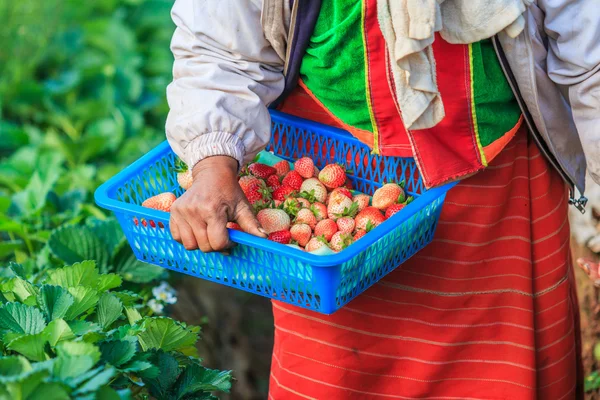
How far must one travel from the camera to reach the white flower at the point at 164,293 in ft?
9.35

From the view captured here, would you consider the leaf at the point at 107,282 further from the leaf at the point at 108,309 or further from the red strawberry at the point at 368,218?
the red strawberry at the point at 368,218

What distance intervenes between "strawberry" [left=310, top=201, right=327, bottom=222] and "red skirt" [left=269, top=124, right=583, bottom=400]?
0.78ft

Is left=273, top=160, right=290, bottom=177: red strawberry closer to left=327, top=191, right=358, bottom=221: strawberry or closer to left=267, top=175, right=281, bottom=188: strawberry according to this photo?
left=267, top=175, right=281, bottom=188: strawberry

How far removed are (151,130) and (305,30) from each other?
2.43m

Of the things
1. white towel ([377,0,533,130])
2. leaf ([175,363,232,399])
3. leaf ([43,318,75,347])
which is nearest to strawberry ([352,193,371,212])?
white towel ([377,0,533,130])

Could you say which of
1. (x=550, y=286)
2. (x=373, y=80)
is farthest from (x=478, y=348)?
(x=373, y=80)

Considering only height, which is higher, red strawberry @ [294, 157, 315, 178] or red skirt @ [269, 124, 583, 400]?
red strawberry @ [294, 157, 315, 178]

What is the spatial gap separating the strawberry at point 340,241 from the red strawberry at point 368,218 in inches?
2.1

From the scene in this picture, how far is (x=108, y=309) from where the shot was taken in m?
1.93

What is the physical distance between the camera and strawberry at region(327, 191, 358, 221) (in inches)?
84.2

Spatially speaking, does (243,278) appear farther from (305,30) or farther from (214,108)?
(305,30)

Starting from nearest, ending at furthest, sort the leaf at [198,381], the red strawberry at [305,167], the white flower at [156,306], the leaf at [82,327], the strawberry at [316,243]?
the leaf at [82,327] → the leaf at [198,381] → the strawberry at [316,243] → the red strawberry at [305,167] → the white flower at [156,306]

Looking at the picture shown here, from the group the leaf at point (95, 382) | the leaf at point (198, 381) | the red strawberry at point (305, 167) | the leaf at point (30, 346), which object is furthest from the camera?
the red strawberry at point (305, 167)

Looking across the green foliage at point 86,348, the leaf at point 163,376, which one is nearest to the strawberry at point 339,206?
the green foliage at point 86,348
